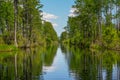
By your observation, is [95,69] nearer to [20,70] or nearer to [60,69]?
[60,69]

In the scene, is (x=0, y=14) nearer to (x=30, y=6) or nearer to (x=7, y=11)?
(x=7, y=11)

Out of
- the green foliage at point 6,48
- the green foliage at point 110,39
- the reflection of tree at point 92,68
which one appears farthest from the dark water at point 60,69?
the green foliage at point 110,39

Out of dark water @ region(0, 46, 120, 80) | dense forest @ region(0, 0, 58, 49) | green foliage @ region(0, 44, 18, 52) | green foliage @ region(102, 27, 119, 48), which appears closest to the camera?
dark water @ region(0, 46, 120, 80)

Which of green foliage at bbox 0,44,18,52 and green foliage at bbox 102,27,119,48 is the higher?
green foliage at bbox 102,27,119,48

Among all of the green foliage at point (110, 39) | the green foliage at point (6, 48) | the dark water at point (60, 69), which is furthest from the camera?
the green foliage at point (110, 39)

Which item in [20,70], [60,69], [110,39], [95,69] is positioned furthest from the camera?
[110,39]

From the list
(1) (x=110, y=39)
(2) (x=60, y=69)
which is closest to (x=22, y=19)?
(1) (x=110, y=39)

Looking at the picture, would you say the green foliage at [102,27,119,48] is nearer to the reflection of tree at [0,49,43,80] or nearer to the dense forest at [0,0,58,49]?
the dense forest at [0,0,58,49]

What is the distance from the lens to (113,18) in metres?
108

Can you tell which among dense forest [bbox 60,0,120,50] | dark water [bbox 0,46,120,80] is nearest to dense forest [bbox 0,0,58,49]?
dense forest [bbox 60,0,120,50]

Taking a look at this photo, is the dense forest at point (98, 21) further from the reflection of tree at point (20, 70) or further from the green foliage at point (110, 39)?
the reflection of tree at point (20, 70)

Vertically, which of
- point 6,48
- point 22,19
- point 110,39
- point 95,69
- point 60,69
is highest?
point 22,19

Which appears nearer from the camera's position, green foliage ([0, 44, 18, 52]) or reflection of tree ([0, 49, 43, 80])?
reflection of tree ([0, 49, 43, 80])

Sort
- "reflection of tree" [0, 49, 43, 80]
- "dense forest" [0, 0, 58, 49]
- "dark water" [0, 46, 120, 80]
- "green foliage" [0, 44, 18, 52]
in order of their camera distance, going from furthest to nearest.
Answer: "dense forest" [0, 0, 58, 49], "green foliage" [0, 44, 18, 52], "dark water" [0, 46, 120, 80], "reflection of tree" [0, 49, 43, 80]
